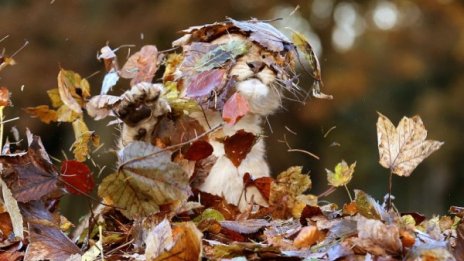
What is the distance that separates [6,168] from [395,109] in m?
11.7

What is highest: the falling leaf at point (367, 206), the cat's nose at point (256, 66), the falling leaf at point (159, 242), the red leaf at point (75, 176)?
the falling leaf at point (367, 206)

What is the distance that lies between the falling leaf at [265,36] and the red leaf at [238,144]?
303 millimetres

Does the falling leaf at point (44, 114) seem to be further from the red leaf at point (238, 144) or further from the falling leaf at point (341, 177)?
the falling leaf at point (341, 177)

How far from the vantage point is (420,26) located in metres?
12.9

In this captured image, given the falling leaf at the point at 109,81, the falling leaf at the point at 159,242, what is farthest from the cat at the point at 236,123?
the falling leaf at the point at 159,242

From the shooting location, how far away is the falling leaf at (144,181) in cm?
214

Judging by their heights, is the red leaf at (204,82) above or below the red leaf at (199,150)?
above

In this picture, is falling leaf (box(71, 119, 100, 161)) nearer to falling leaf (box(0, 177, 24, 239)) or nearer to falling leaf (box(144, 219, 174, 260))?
falling leaf (box(0, 177, 24, 239))

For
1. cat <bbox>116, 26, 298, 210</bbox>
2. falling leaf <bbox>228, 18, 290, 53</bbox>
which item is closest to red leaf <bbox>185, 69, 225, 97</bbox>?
cat <bbox>116, 26, 298, 210</bbox>

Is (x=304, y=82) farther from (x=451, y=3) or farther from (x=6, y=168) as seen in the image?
(x=6, y=168)

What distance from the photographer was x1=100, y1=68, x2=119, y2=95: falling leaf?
115 inches

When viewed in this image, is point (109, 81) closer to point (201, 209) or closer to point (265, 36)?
point (265, 36)

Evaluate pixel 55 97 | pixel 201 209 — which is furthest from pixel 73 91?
pixel 201 209

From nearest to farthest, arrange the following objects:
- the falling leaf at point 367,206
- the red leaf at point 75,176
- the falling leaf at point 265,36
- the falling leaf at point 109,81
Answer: the falling leaf at point 367,206 < the red leaf at point 75,176 < the falling leaf at point 265,36 < the falling leaf at point 109,81
